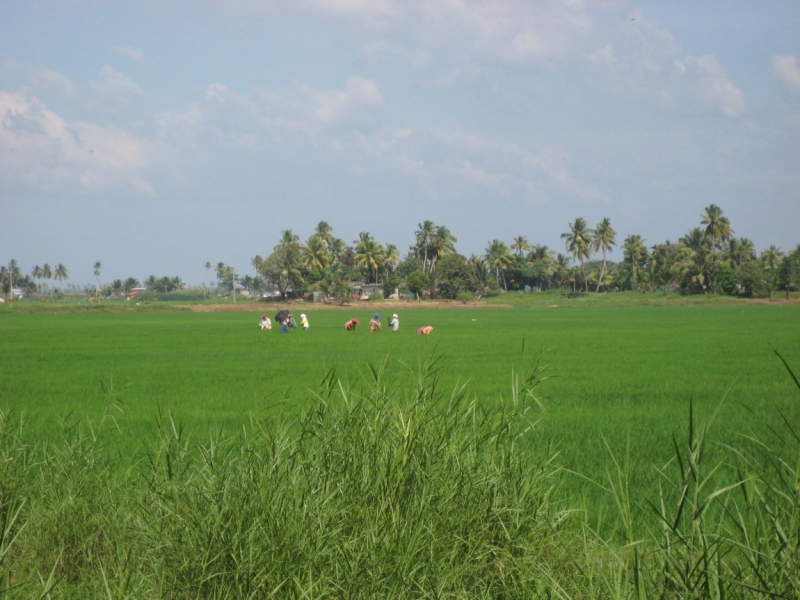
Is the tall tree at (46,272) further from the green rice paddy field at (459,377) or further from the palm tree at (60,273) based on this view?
the green rice paddy field at (459,377)

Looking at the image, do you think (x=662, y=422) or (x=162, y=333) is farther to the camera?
(x=162, y=333)

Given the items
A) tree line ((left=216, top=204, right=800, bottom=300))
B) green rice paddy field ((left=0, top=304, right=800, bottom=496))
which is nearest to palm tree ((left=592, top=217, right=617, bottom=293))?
tree line ((left=216, top=204, right=800, bottom=300))

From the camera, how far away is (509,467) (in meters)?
3.53

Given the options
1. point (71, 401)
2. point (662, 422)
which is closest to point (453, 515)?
point (662, 422)

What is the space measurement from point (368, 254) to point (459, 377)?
87181mm

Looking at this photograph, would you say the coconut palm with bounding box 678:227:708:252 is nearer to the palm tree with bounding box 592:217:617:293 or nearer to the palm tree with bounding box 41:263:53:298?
the palm tree with bounding box 592:217:617:293

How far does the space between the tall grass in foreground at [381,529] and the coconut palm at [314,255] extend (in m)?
81.8

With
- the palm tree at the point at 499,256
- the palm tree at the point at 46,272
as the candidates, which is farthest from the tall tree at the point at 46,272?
the palm tree at the point at 499,256

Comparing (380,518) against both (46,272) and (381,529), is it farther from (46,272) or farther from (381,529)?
(46,272)

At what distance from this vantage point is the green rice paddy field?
8.07 meters

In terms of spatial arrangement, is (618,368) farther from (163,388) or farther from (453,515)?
(453,515)

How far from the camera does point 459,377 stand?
175 inches

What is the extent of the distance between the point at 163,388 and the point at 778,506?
1156 cm

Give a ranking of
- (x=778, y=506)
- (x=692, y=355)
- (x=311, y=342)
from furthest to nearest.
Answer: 1. (x=311, y=342)
2. (x=692, y=355)
3. (x=778, y=506)
